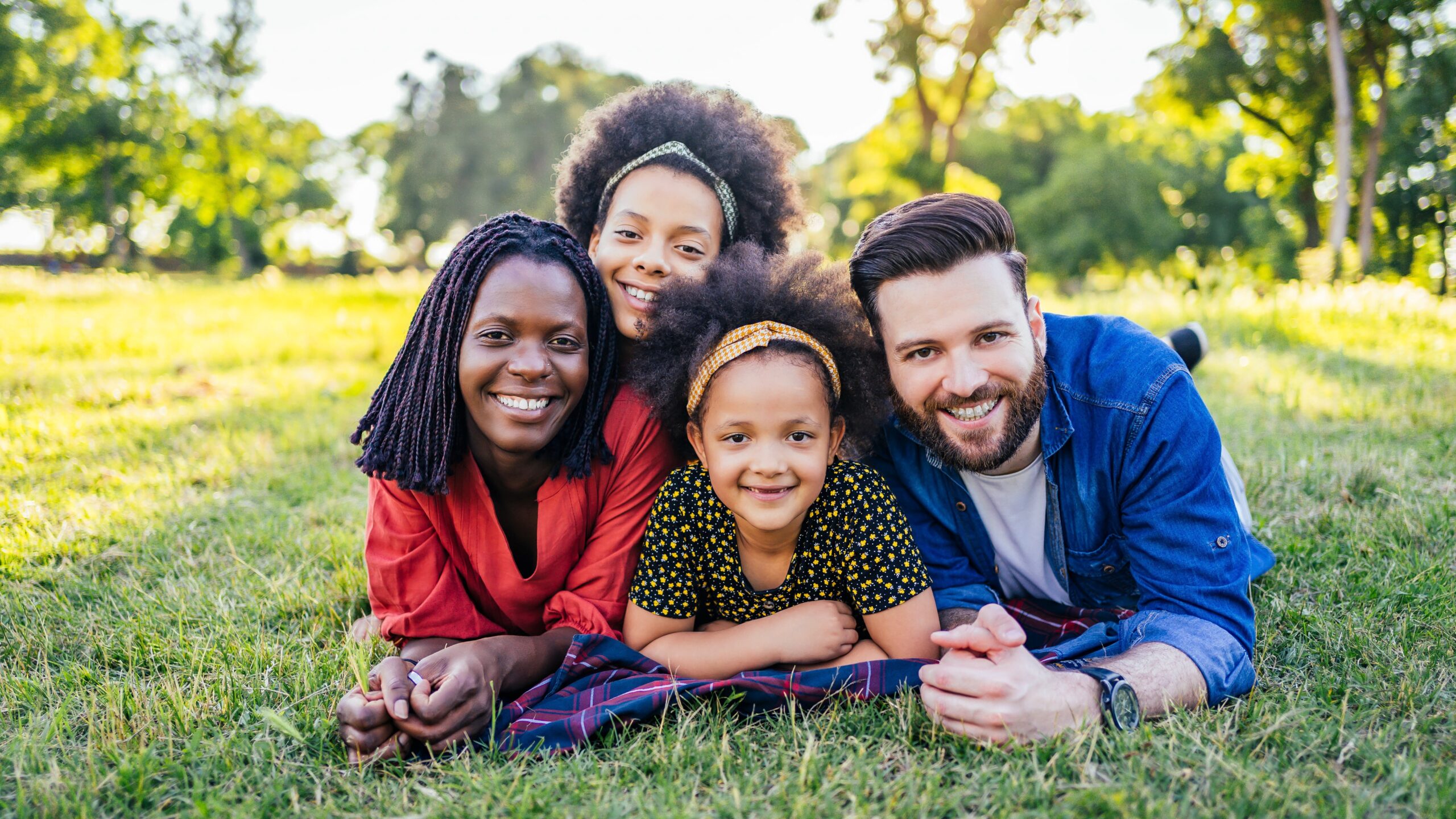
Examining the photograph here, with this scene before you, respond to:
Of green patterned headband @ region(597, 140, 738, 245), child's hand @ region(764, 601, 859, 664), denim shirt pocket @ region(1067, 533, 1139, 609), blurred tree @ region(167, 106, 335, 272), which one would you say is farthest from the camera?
blurred tree @ region(167, 106, 335, 272)

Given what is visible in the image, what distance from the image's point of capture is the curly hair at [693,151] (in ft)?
12.3

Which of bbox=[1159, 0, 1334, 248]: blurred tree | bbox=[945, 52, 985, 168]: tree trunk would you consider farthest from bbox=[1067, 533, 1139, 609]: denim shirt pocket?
bbox=[1159, 0, 1334, 248]: blurred tree

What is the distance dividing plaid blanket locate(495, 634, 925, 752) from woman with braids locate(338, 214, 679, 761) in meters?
0.12

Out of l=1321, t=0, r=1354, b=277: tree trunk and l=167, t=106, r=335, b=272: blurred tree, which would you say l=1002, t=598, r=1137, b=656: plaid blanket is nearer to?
l=1321, t=0, r=1354, b=277: tree trunk

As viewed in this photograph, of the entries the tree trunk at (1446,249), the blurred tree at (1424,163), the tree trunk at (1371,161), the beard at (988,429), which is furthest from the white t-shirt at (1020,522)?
the tree trunk at (1446,249)

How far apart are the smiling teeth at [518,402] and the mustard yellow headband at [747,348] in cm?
51

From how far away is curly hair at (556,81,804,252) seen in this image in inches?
148

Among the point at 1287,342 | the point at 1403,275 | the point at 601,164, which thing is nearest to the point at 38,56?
the point at 601,164

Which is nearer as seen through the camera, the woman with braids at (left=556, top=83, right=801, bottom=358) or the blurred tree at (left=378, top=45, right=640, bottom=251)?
the woman with braids at (left=556, top=83, right=801, bottom=358)

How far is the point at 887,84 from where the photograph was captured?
19.7 m

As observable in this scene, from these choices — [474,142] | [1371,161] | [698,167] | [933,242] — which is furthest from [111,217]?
[1371,161]

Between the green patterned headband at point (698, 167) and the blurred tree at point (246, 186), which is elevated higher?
the blurred tree at point (246, 186)

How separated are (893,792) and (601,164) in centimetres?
296

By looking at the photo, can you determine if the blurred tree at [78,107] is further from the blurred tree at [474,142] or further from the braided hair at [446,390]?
the braided hair at [446,390]
